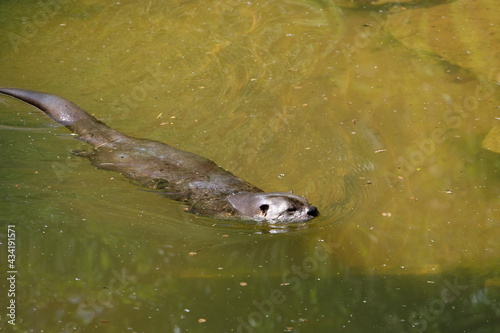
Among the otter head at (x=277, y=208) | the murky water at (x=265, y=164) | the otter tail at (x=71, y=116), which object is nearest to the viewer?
the murky water at (x=265, y=164)

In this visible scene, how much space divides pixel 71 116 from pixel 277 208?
2466mm

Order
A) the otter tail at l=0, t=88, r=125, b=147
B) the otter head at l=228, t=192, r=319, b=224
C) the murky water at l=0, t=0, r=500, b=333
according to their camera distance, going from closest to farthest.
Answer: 1. the murky water at l=0, t=0, r=500, b=333
2. the otter head at l=228, t=192, r=319, b=224
3. the otter tail at l=0, t=88, r=125, b=147

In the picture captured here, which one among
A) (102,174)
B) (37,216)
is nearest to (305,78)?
(102,174)

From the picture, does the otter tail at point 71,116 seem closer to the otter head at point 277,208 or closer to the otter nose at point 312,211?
the otter head at point 277,208

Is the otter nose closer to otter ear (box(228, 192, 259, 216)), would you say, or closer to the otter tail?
otter ear (box(228, 192, 259, 216))

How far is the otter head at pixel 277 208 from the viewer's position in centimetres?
525

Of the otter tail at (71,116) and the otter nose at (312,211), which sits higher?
the otter tail at (71,116)

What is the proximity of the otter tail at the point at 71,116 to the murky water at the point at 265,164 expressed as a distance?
5.6 inches

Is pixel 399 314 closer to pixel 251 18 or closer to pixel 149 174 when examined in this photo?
pixel 149 174

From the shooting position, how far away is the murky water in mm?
4449

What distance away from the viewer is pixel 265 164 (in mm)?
6238

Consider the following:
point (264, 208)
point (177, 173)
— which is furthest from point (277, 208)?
point (177, 173)

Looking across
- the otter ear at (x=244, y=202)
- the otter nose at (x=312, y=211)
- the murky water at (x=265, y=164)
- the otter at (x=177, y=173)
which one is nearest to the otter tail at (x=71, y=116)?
the otter at (x=177, y=173)

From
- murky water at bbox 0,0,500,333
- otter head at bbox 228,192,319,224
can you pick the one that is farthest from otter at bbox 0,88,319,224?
murky water at bbox 0,0,500,333
